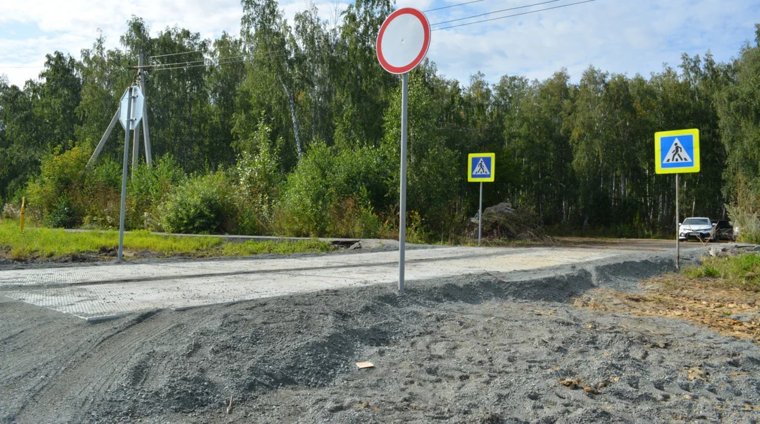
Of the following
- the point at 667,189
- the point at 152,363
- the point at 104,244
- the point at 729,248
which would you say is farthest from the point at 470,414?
the point at 667,189

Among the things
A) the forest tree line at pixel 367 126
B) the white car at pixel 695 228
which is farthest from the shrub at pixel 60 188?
the white car at pixel 695 228

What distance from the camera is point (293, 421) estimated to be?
3.46m

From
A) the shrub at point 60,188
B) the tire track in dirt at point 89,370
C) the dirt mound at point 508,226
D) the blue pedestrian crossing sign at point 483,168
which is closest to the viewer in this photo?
the tire track in dirt at point 89,370

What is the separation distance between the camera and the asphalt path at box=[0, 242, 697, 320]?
21.7ft

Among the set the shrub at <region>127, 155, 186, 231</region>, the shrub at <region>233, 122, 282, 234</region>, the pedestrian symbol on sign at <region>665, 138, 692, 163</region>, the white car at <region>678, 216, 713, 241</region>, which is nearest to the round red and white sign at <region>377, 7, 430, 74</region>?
the pedestrian symbol on sign at <region>665, 138, 692, 163</region>

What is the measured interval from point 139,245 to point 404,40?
469 inches

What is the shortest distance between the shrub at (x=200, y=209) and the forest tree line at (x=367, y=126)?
6.07ft

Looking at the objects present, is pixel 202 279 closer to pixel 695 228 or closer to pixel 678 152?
pixel 678 152

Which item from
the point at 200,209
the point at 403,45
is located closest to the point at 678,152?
the point at 403,45

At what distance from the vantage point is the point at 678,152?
1299 centimetres

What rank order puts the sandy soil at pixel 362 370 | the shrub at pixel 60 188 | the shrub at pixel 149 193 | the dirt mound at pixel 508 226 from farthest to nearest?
the shrub at pixel 60 188
the dirt mound at pixel 508 226
the shrub at pixel 149 193
the sandy soil at pixel 362 370

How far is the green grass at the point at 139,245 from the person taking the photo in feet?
45.6

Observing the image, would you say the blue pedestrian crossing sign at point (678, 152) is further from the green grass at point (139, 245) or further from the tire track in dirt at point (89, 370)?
the tire track in dirt at point (89, 370)

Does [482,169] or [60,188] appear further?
[60,188]
